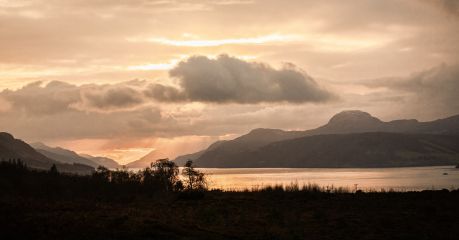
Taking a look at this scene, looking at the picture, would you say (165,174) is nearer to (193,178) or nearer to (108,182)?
(193,178)

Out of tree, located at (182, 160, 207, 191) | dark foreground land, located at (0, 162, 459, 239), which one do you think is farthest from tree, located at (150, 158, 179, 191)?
dark foreground land, located at (0, 162, 459, 239)

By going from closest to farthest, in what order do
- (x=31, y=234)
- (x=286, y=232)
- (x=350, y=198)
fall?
(x=31, y=234) < (x=286, y=232) < (x=350, y=198)

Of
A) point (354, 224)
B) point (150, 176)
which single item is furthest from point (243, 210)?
point (150, 176)

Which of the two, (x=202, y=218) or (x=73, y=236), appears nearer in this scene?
(x=73, y=236)

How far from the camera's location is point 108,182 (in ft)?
257

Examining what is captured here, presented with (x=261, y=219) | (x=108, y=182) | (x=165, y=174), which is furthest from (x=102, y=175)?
(x=261, y=219)

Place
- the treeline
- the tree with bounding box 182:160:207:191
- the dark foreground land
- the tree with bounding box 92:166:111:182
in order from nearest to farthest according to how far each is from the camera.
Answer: the dark foreground land < the treeline < the tree with bounding box 92:166:111:182 < the tree with bounding box 182:160:207:191

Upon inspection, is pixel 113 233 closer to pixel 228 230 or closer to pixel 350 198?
pixel 228 230

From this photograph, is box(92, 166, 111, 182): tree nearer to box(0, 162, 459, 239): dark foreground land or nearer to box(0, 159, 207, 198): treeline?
box(0, 159, 207, 198): treeline

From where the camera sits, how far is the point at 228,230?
1324 inches

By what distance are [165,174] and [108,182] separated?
9.00 m

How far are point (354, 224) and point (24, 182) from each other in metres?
52.1

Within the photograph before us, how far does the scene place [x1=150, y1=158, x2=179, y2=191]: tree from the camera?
80.9 metres

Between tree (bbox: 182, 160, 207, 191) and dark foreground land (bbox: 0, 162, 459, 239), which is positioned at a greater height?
tree (bbox: 182, 160, 207, 191)
